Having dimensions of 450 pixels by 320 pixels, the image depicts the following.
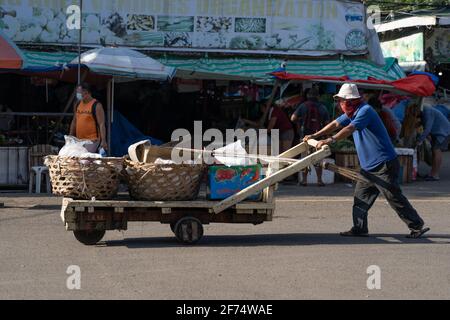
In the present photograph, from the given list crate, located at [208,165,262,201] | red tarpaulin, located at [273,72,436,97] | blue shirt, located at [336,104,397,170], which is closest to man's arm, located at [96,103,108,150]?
crate, located at [208,165,262,201]

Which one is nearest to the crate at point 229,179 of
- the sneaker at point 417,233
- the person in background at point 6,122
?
the sneaker at point 417,233

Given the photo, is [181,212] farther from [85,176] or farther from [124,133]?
[124,133]

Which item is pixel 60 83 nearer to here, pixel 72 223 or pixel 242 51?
pixel 242 51

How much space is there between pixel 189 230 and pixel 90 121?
3.40 meters

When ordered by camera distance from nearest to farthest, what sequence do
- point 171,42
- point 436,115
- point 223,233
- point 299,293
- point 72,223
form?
point 299,293 → point 72,223 → point 223,233 → point 436,115 → point 171,42

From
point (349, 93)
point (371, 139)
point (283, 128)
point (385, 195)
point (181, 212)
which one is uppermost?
point (349, 93)

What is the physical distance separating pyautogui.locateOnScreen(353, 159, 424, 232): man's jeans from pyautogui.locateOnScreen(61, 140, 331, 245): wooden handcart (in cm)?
92

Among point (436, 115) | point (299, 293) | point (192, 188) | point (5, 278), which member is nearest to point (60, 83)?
point (436, 115)

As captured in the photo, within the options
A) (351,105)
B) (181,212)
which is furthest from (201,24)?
(181,212)

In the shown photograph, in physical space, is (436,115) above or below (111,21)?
below

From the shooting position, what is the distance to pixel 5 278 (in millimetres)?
7660

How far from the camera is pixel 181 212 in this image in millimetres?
9312

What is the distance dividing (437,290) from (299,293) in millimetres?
1224

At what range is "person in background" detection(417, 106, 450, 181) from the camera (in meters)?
17.6
